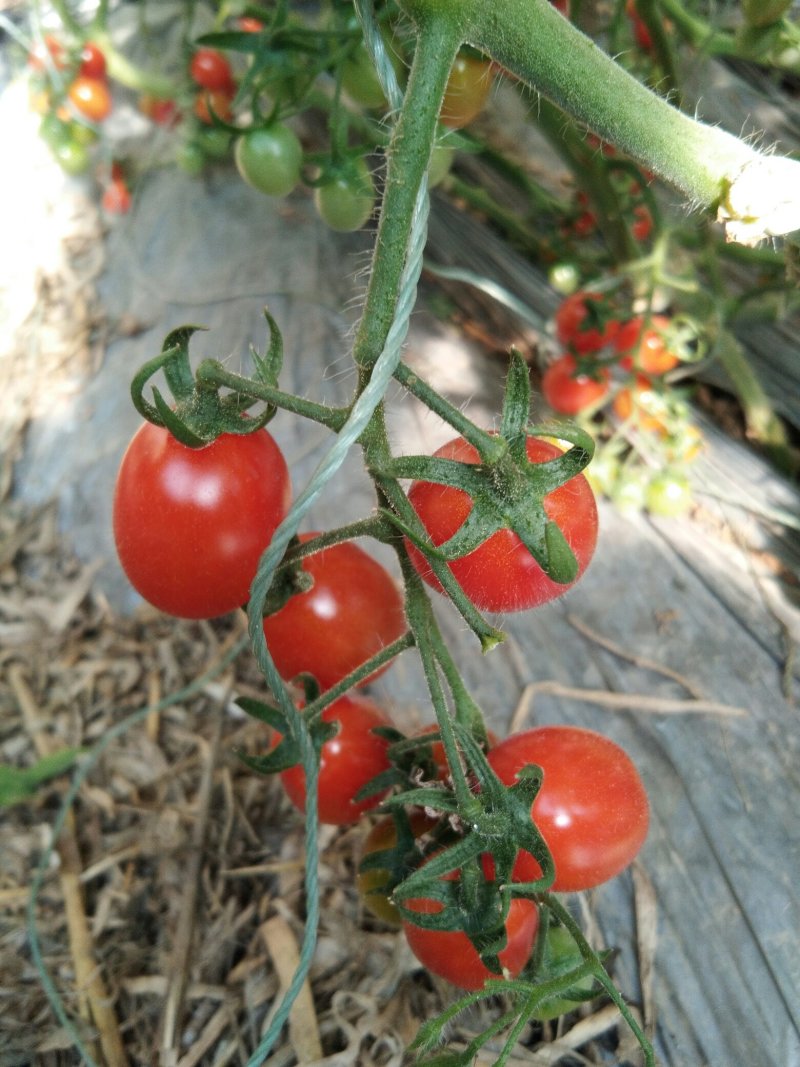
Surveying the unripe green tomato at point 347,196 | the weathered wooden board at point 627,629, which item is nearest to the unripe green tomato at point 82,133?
the weathered wooden board at point 627,629

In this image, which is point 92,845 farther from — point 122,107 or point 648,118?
point 122,107

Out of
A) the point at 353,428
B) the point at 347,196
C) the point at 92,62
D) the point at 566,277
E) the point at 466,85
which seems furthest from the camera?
the point at 92,62

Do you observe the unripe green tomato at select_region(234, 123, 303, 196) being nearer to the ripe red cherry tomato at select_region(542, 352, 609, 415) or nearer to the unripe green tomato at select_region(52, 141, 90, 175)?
the ripe red cherry tomato at select_region(542, 352, 609, 415)

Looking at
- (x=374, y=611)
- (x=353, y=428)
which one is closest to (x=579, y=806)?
(x=374, y=611)

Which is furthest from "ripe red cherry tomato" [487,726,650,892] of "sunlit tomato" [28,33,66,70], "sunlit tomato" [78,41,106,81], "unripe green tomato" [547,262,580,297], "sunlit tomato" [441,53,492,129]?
"sunlit tomato" [78,41,106,81]

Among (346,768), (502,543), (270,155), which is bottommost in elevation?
(346,768)

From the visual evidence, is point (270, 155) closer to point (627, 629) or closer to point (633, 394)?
point (633, 394)
